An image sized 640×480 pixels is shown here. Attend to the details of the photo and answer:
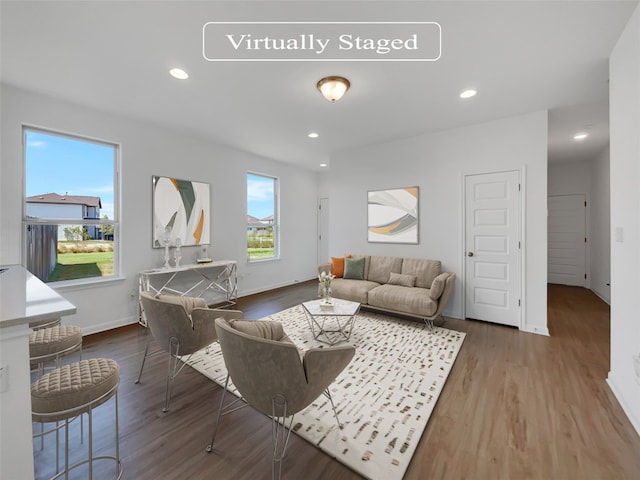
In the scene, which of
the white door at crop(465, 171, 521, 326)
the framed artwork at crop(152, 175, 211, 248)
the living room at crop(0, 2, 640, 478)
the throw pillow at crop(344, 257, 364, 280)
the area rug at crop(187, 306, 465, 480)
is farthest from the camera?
the throw pillow at crop(344, 257, 364, 280)

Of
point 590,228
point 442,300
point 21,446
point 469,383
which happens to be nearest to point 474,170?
point 442,300

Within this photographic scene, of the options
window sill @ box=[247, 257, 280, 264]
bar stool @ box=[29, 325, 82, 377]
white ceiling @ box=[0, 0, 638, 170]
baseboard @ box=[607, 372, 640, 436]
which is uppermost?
white ceiling @ box=[0, 0, 638, 170]

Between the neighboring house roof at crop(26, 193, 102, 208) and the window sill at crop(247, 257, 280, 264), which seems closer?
the neighboring house roof at crop(26, 193, 102, 208)

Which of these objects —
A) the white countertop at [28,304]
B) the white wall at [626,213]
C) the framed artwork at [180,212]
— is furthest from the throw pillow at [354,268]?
the white countertop at [28,304]

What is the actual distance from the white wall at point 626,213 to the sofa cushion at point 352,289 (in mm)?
2466

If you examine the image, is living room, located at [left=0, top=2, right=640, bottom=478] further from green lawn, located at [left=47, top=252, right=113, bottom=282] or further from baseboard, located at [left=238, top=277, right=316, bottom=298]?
green lawn, located at [left=47, top=252, right=113, bottom=282]

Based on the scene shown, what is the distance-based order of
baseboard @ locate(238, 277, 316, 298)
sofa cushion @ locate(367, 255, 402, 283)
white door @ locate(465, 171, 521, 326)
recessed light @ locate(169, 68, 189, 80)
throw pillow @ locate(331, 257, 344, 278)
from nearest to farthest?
1. recessed light @ locate(169, 68, 189, 80)
2. white door @ locate(465, 171, 521, 326)
3. sofa cushion @ locate(367, 255, 402, 283)
4. throw pillow @ locate(331, 257, 344, 278)
5. baseboard @ locate(238, 277, 316, 298)

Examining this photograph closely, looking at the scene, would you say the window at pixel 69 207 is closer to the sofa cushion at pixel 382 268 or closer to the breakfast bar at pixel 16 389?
the breakfast bar at pixel 16 389

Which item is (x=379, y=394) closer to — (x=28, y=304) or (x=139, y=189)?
(x=28, y=304)

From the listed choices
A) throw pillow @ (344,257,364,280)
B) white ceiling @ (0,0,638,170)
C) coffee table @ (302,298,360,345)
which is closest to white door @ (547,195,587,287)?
white ceiling @ (0,0,638,170)

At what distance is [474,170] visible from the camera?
12.5ft

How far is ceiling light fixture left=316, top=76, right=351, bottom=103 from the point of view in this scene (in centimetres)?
260

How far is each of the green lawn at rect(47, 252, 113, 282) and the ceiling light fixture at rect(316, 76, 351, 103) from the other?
352 cm

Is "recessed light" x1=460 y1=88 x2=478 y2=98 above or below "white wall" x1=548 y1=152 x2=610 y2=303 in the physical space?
above
